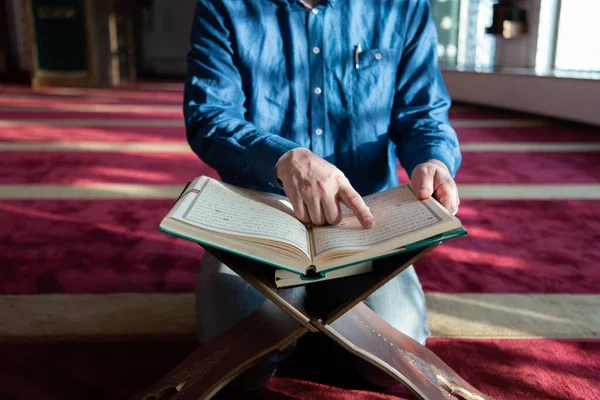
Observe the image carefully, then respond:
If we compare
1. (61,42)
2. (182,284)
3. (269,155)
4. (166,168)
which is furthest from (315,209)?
(61,42)

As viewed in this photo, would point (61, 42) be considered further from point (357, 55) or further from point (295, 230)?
point (295, 230)

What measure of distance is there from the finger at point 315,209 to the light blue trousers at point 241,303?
0.31 m

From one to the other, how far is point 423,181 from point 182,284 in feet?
2.82

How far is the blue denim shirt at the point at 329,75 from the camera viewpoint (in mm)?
1107

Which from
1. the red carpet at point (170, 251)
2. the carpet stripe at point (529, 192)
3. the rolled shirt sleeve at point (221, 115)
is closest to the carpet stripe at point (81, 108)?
the red carpet at point (170, 251)

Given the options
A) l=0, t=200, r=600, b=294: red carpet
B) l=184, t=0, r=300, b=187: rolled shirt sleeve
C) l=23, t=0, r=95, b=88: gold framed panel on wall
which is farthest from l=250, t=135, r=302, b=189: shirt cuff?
l=23, t=0, r=95, b=88: gold framed panel on wall

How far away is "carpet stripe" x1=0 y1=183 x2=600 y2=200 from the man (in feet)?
4.15

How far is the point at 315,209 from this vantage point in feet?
2.56

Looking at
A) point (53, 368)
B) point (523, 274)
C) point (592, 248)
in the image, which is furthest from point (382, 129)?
point (592, 248)

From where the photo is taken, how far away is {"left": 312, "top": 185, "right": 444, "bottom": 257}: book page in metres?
0.70

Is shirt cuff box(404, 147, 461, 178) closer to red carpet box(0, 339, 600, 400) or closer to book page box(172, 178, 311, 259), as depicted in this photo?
book page box(172, 178, 311, 259)

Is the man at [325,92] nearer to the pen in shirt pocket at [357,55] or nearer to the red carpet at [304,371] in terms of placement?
the pen in shirt pocket at [357,55]

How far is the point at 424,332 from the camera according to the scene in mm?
1101

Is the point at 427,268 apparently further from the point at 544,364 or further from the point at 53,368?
the point at 53,368
